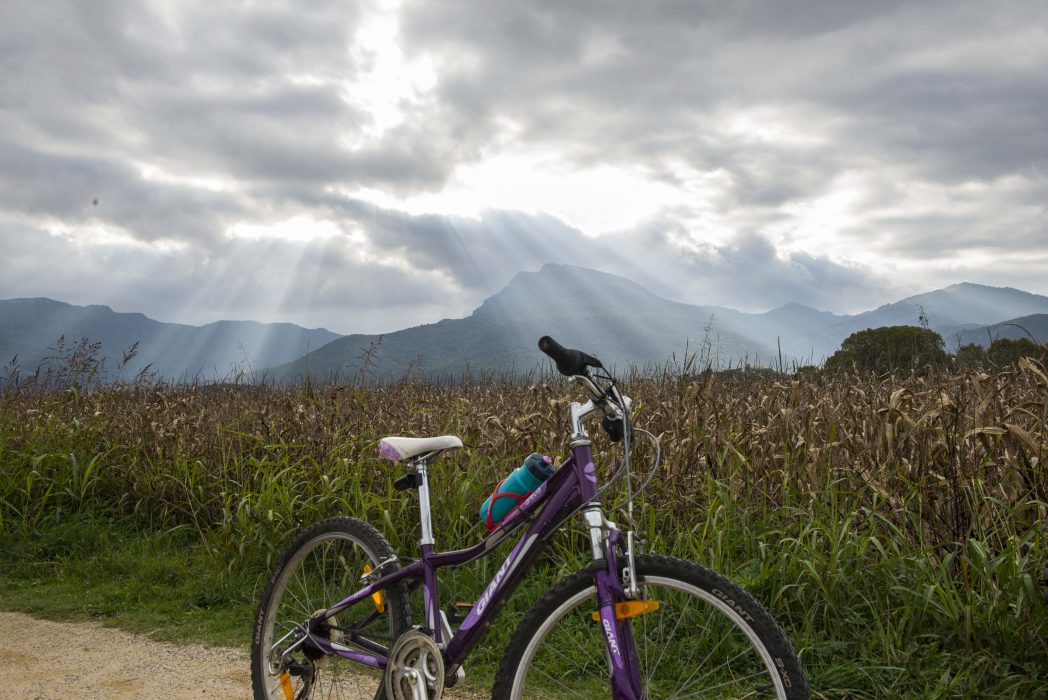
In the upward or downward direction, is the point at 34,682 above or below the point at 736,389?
below

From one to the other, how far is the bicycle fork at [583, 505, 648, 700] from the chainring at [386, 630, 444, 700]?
78 centimetres

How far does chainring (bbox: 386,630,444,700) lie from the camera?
3.08 meters

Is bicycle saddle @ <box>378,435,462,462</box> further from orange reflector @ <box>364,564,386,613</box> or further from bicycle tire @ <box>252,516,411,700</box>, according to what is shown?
orange reflector @ <box>364,564,386,613</box>

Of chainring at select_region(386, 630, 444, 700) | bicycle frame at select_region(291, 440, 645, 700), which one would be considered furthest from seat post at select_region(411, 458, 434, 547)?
chainring at select_region(386, 630, 444, 700)

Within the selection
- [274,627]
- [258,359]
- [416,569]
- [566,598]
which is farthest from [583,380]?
[258,359]

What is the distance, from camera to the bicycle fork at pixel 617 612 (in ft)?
8.49

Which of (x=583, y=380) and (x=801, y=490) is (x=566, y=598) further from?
(x=801, y=490)

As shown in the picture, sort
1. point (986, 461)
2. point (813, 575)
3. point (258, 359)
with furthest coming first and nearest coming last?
point (258, 359) → point (986, 461) → point (813, 575)

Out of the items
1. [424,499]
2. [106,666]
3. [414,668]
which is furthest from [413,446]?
[106,666]

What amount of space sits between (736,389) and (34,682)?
702 cm

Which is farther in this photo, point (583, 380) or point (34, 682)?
point (34, 682)

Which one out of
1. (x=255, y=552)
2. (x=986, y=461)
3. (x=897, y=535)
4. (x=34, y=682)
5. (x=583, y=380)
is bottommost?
(x=34, y=682)

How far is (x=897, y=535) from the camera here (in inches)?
180

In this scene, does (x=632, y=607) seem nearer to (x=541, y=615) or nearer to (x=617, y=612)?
(x=617, y=612)
